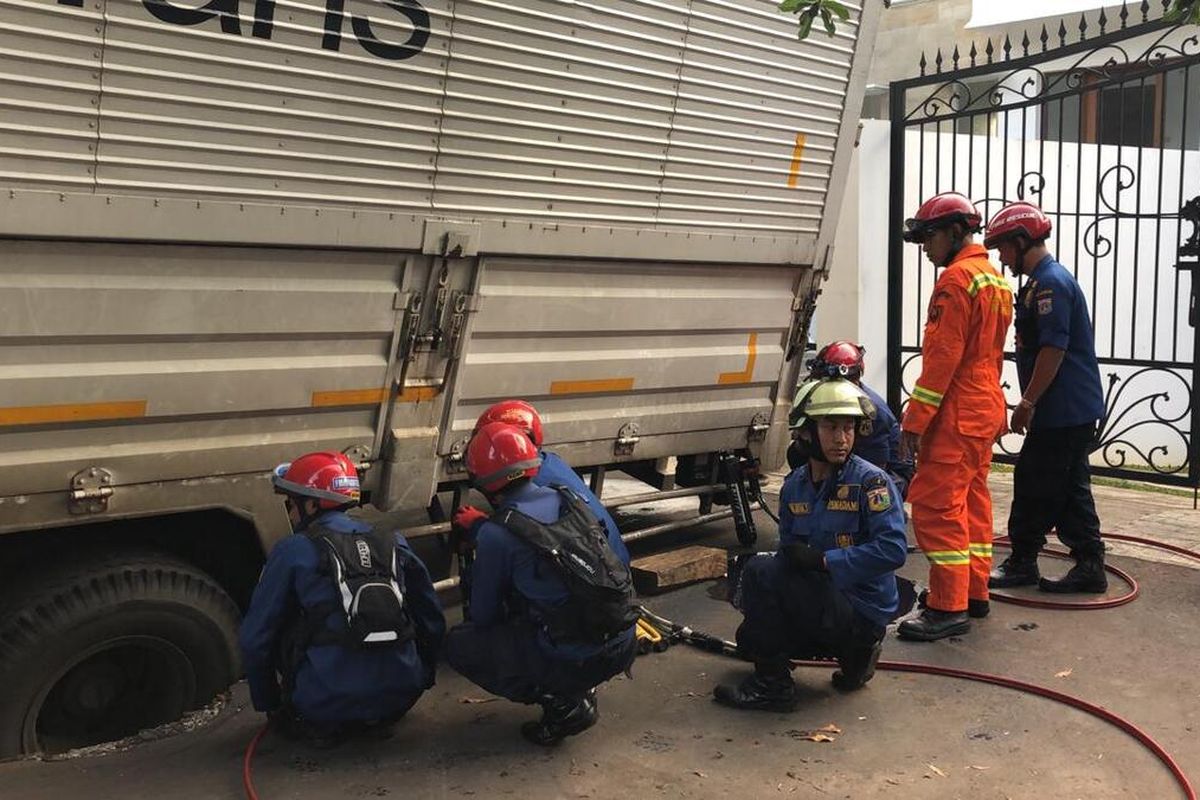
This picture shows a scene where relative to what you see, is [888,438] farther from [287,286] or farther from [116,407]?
[116,407]

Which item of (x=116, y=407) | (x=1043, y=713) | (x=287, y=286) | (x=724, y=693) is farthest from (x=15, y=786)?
(x=1043, y=713)

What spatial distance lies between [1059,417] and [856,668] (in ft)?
5.89

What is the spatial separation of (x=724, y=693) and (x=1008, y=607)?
5.86ft

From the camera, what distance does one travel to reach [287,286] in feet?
13.1

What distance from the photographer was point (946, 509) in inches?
190

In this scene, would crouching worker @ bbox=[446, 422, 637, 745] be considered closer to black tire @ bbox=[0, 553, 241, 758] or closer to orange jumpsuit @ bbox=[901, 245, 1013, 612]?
black tire @ bbox=[0, 553, 241, 758]

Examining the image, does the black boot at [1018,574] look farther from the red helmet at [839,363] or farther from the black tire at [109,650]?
the black tire at [109,650]

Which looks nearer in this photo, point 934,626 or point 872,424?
point 934,626

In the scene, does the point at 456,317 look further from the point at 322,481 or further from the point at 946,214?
the point at 946,214

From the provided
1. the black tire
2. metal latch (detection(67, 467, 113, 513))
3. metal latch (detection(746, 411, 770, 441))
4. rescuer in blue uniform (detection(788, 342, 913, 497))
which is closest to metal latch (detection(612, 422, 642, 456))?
rescuer in blue uniform (detection(788, 342, 913, 497))

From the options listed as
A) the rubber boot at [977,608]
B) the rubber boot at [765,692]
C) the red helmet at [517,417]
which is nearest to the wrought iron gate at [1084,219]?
the rubber boot at [977,608]

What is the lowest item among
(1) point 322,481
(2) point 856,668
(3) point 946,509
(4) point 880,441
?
(2) point 856,668

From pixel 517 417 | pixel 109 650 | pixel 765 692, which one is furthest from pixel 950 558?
pixel 109 650

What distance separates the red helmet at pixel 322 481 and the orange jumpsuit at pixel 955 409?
228cm
